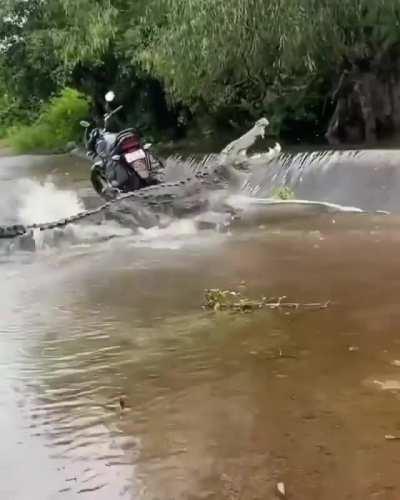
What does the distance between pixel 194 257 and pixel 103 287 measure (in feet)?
4.80

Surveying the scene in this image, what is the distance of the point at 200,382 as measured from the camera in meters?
5.01

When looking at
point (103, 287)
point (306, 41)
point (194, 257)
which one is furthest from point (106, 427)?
point (306, 41)

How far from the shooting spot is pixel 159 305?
704 cm

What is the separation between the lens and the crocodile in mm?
10906

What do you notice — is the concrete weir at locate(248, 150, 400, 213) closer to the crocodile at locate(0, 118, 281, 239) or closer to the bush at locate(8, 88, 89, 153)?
the crocodile at locate(0, 118, 281, 239)

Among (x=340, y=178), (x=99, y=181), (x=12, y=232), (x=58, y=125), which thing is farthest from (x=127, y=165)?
(x=58, y=125)

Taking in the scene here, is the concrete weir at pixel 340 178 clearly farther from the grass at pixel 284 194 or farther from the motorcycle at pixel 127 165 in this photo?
the motorcycle at pixel 127 165

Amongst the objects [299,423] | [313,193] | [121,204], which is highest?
[299,423]

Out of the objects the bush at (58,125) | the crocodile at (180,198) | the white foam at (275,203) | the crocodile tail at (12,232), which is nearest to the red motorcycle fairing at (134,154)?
the crocodile at (180,198)

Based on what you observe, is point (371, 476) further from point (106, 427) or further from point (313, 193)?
point (313, 193)

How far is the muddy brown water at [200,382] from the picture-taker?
12.4 ft

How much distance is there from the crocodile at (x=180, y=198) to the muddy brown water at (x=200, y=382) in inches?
80.3

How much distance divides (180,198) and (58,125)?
30.1 meters

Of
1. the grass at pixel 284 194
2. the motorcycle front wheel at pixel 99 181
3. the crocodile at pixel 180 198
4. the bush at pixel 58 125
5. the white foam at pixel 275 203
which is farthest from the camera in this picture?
the bush at pixel 58 125
